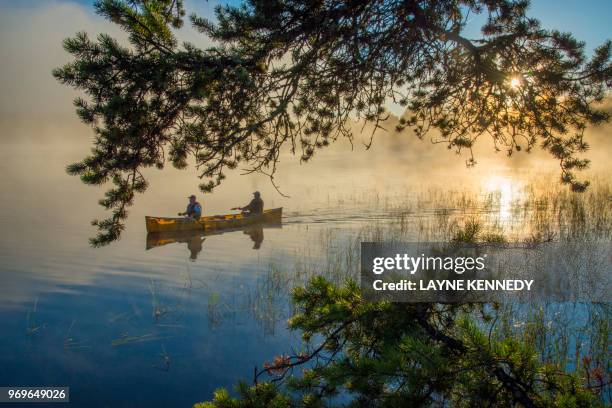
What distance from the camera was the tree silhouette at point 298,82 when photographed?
293 centimetres

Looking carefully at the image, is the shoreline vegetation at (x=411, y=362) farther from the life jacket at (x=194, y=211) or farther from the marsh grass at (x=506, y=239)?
the life jacket at (x=194, y=211)

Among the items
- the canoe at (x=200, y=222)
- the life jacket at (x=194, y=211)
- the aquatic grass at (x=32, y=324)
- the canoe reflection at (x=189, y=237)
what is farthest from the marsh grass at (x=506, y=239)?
the life jacket at (x=194, y=211)

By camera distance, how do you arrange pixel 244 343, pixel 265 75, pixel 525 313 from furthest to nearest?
pixel 244 343, pixel 525 313, pixel 265 75

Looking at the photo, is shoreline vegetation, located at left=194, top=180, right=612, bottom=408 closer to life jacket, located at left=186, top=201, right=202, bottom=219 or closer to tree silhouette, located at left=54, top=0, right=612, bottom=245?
tree silhouette, located at left=54, top=0, right=612, bottom=245

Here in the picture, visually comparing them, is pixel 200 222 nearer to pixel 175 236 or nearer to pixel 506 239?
pixel 175 236

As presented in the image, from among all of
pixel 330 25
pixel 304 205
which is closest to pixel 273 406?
pixel 330 25

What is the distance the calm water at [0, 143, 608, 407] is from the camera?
6.36 meters

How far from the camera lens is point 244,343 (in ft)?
23.3

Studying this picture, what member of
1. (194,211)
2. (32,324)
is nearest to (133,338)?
(32,324)

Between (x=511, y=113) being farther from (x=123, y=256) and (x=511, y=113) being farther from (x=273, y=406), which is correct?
(x=123, y=256)

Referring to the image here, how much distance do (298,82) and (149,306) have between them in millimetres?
6689

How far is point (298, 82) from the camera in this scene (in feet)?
12.9

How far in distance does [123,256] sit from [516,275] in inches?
534

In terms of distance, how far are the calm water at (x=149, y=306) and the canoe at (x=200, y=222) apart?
1.78 ft
